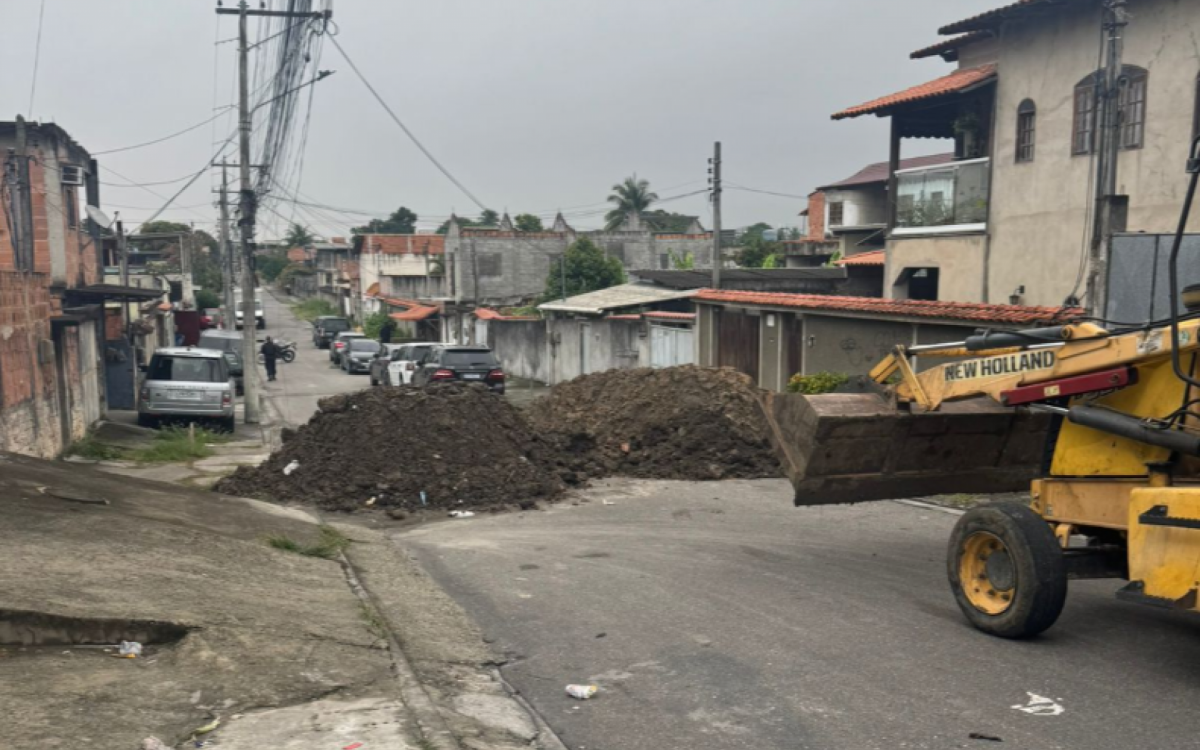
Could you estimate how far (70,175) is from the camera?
2530 cm

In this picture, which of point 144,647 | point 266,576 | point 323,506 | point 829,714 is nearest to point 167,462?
point 323,506

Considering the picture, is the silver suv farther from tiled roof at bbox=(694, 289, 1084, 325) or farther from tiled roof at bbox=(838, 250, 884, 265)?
tiled roof at bbox=(838, 250, 884, 265)

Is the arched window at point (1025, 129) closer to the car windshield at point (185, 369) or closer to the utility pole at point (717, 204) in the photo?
the utility pole at point (717, 204)

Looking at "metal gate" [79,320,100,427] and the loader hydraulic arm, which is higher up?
the loader hydraulic arm

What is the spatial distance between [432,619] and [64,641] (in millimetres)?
3018

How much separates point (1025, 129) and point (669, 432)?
9115 mm

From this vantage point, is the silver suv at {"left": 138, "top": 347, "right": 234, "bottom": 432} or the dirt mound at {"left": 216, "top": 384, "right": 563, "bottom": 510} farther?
the silver suv at {"left": 138, "top": 347, "right": 234, "bottom": 432}

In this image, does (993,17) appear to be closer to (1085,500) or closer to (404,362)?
(1085,500)

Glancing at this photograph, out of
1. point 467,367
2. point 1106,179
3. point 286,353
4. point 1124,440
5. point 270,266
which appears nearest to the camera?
point 1124,440

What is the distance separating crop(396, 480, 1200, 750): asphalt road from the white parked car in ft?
66.9

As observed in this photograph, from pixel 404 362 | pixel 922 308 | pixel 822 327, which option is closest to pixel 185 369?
pixel 404 362

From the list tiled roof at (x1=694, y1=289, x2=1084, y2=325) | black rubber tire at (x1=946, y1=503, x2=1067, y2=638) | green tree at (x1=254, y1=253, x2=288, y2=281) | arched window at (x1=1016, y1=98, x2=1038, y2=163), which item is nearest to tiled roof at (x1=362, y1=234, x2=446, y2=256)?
tiled roof at (x1=694, y1=289, x2=1084, y2=325)

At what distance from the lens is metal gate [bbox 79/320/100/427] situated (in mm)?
22406

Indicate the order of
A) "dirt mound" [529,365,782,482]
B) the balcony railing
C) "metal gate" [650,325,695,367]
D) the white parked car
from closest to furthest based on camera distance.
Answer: "dirt mound" [529,365,782,482] → the balcony railing → "metal gate" [650,325,695,367] → the white parked car
